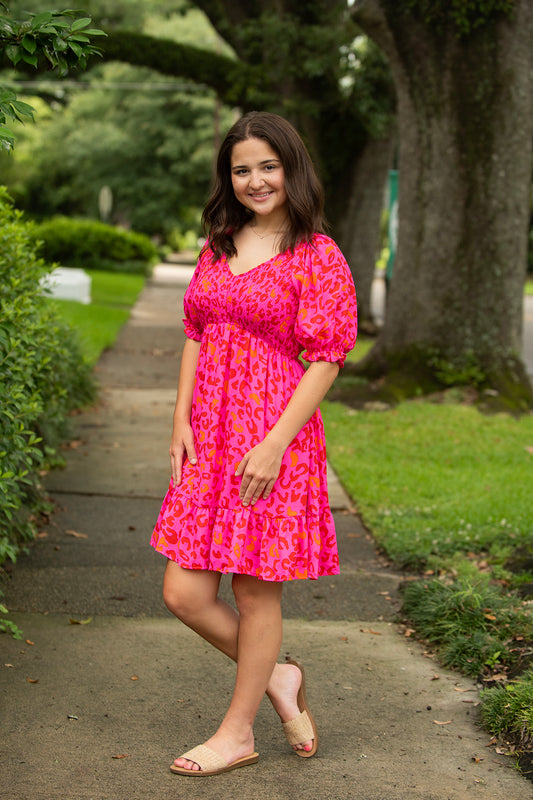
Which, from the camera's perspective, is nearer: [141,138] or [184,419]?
[184,419]

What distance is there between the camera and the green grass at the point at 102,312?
11859 millimetres

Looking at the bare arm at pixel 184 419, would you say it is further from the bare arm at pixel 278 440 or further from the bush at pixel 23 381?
the bush at pixel 23 381

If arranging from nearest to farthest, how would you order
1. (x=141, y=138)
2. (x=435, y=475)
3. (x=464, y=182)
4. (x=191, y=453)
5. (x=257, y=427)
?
(x=257, y=427)
(x=191, y=453)
(x=435, y=475)
(x=464, y=182)
(x=141, y=138)

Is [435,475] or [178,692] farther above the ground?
[435,475]

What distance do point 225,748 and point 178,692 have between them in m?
0.62

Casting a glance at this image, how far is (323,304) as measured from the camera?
9.33 feet

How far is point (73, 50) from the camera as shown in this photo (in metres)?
2.96

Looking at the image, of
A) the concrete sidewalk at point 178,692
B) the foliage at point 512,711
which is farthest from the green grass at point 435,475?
the foliage at point 512,711

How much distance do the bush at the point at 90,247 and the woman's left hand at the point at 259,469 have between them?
25734mm

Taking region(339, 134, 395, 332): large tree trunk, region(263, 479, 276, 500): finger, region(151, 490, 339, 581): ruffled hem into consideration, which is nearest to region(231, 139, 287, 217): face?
region(263, 479, 276, 500): finger

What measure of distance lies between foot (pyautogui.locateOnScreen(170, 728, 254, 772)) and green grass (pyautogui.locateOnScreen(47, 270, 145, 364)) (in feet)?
15.9

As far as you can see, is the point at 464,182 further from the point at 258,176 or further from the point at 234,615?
the point at 234,615

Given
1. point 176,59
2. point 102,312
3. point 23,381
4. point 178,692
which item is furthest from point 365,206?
point 178,692

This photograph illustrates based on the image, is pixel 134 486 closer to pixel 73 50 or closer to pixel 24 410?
pixel 24 410
